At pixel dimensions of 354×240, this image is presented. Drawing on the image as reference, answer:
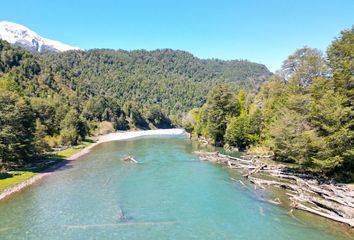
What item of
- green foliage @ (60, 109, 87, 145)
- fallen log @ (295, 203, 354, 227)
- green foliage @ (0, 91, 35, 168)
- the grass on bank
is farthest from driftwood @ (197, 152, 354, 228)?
green foliage @ (60, 109, 87, 145)

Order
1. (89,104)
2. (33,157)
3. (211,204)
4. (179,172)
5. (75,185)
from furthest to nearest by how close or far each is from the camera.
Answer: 1. (89,104)
2. (33,157)
3. (179,172)
4. (75,185)
5. (211,204)

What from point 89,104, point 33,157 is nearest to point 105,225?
point 33,157

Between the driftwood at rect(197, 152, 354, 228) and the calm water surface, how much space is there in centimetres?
149

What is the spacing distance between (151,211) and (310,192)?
21.1m

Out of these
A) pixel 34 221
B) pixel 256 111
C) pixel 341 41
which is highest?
pixel 341 41

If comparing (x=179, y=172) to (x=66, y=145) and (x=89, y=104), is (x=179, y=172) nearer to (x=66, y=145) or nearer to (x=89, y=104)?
(x=66, y=145)

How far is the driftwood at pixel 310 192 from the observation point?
29.0 meters

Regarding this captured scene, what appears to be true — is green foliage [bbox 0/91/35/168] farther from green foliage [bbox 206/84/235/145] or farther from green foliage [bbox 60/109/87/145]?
green foliage [bbox 206/84/235/145]

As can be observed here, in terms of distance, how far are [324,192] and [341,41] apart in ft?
79.7

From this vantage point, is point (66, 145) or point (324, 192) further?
point (66, 145)

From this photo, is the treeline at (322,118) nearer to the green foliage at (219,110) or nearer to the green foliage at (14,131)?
the green foliage at (219,110)

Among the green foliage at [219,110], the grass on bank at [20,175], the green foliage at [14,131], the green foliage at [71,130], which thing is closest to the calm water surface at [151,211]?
the grass on bank at [20,175]

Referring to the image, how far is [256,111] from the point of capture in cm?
7469

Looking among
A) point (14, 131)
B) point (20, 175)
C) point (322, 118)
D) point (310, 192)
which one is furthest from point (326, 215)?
point (14, 131)
